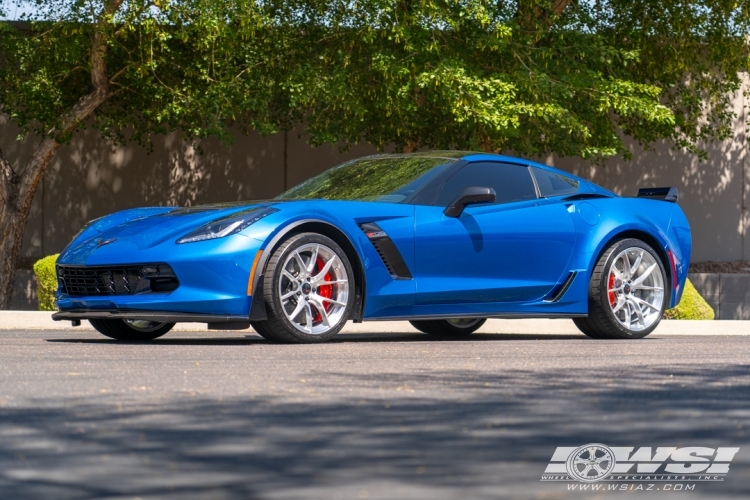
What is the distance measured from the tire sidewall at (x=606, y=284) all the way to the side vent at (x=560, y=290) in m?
0.25

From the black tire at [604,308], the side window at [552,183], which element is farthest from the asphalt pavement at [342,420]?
the side window at [552,183]

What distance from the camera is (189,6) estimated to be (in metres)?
14.3

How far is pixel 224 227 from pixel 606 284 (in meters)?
3.04

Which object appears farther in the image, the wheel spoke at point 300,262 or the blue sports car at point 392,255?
the wheel spoke at point 300,262

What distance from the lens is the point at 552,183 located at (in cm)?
938

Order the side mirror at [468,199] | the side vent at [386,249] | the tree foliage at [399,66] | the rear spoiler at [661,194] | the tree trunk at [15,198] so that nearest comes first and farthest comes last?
the side vent at [386,249], the side mirror at [468,199], the rear spoiler at [661,194], the tree foliage at [399,66], the tree trunk at [15,198]

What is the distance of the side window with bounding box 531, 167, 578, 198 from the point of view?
930 centimetres

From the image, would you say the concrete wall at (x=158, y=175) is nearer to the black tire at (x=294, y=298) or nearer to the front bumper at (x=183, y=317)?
the black tire at (x=294, y=298)

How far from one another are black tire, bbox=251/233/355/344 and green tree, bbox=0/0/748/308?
20.9 feet

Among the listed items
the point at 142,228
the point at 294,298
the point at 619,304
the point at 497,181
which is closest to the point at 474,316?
the point at 497,181

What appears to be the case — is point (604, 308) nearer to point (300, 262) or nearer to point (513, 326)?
point (513, 326)

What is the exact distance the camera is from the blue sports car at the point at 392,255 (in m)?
7.63

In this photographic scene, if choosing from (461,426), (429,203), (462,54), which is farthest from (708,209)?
(461,426)

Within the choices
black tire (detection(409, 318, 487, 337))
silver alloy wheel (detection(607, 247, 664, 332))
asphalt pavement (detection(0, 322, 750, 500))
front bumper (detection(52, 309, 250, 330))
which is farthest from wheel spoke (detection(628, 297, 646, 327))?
front bumper (detection(52, 309, 250, 330))
